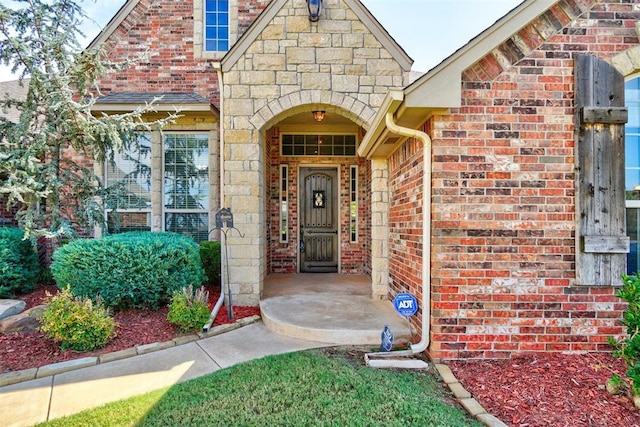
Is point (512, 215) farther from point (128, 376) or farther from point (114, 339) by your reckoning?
point (114, 339)

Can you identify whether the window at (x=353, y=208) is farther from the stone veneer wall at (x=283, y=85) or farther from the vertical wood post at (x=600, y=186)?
the vertical wood post at (x=600, y=186)

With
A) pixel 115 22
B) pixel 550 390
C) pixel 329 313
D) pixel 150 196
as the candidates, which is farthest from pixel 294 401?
pixel 115 22

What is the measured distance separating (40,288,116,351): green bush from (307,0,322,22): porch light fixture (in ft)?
16.6

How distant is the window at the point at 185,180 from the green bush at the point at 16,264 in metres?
2.16

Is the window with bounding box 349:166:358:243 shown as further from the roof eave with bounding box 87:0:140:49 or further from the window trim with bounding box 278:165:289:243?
the roof eave with bounding box 87:0:140:49

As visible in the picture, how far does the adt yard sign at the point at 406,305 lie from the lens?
3752mm

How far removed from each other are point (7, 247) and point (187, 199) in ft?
9.31

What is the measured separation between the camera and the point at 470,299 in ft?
11.6

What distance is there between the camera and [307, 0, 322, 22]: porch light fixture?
5.45 m

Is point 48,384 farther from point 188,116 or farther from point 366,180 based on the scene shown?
point 366,180

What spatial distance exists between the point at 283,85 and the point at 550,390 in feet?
16.7

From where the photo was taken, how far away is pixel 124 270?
4.75m

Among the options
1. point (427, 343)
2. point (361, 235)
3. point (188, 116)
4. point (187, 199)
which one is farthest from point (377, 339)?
point (188, 116)

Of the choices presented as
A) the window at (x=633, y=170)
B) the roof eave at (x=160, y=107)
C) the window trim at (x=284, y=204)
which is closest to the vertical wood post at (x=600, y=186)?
the window at (x=633, y=170)
